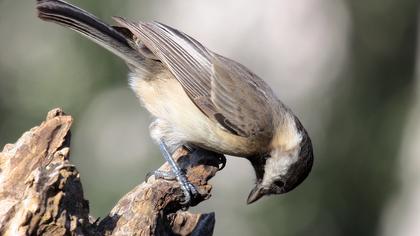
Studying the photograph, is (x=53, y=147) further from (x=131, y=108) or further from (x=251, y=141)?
(x=131, y=108)

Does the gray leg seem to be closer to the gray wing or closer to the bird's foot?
the bird's foot

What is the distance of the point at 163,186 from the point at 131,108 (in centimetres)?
722

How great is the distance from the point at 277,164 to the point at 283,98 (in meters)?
6.26

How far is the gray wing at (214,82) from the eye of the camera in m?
6.56

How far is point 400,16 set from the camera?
44.3 feet

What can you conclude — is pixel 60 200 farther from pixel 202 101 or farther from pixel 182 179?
pixel 202 101

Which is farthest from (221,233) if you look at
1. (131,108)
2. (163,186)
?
(163,186)

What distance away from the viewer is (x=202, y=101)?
22.1 feet

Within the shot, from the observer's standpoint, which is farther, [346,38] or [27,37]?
[346,38]

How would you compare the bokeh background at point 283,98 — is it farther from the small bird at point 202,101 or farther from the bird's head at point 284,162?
the bird's head at point 284,162

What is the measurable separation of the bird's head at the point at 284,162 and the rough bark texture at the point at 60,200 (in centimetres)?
84

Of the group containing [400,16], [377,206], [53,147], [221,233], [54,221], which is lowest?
[377,206]

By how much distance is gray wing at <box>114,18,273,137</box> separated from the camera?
6.56m

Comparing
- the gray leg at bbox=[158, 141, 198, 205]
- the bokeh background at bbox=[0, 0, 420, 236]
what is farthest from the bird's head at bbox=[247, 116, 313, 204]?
the bokeh background at bbox=[0, 0, 420, 236]
